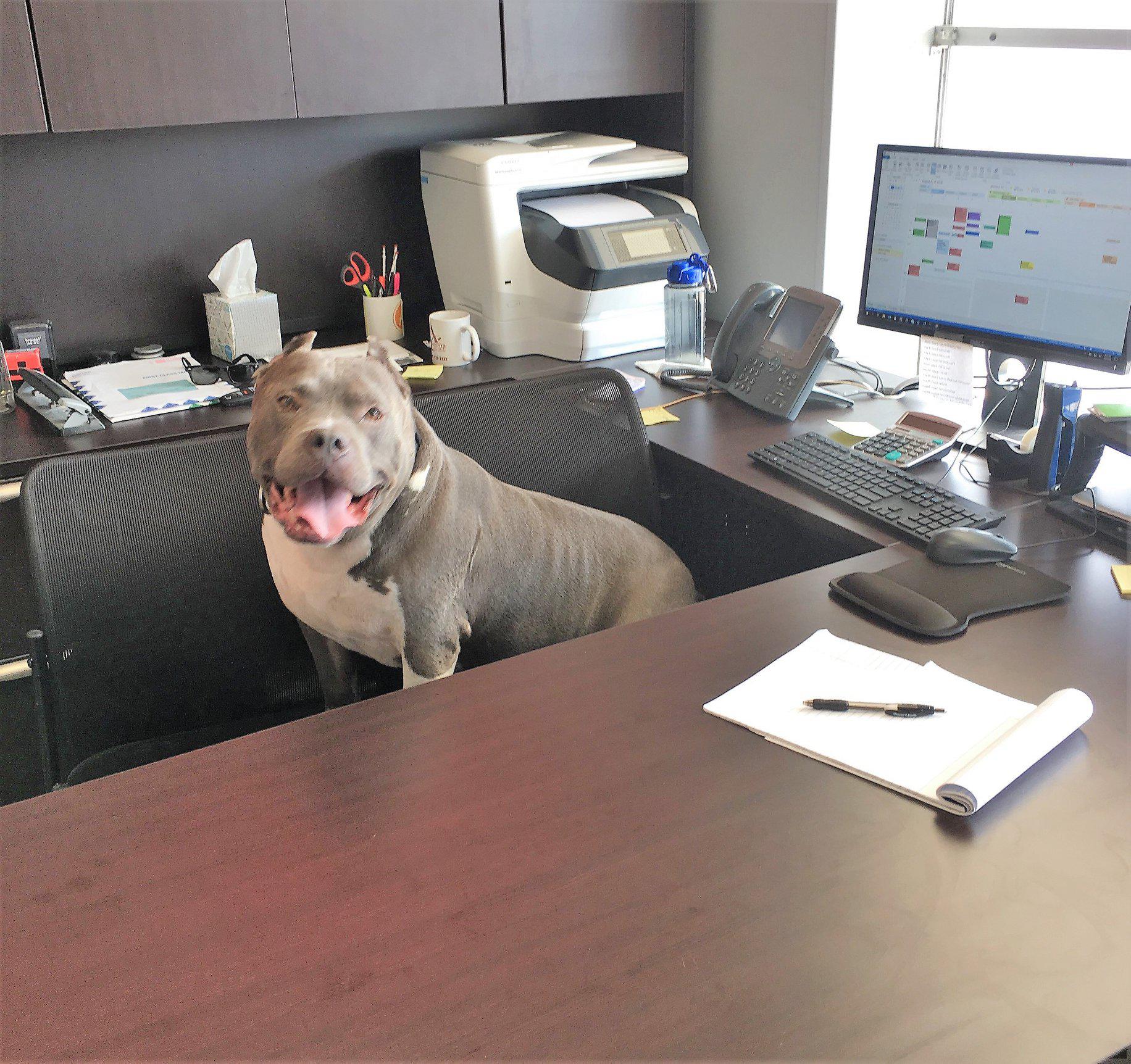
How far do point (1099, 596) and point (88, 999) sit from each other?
1.20 m

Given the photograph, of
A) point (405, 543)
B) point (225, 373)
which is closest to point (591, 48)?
point (225, 373)

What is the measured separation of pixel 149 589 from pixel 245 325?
1074 mm

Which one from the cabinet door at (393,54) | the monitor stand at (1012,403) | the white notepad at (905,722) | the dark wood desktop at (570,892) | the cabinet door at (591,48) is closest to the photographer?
the dark wood desktop at (570,892)

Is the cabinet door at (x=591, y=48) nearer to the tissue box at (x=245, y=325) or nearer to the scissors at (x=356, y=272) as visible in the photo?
the scissors at (x=356, y=272)

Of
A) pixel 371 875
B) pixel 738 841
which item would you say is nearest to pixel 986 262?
pixel 738 841

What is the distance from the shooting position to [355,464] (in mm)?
1333

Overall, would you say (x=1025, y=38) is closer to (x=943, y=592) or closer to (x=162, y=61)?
(x=943, y=592)

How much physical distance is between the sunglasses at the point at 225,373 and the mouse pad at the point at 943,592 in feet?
4.75

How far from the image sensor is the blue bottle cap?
8.00 feet

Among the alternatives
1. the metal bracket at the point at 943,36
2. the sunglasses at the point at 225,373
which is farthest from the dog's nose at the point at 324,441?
the metal bracket at the point at 943,36

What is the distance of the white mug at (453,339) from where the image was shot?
251 centimetres

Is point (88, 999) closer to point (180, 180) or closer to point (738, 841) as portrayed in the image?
point (738, 841)

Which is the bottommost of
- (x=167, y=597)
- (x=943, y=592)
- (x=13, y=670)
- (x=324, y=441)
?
(x=13, y=670)

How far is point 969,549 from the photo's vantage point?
146 cm
